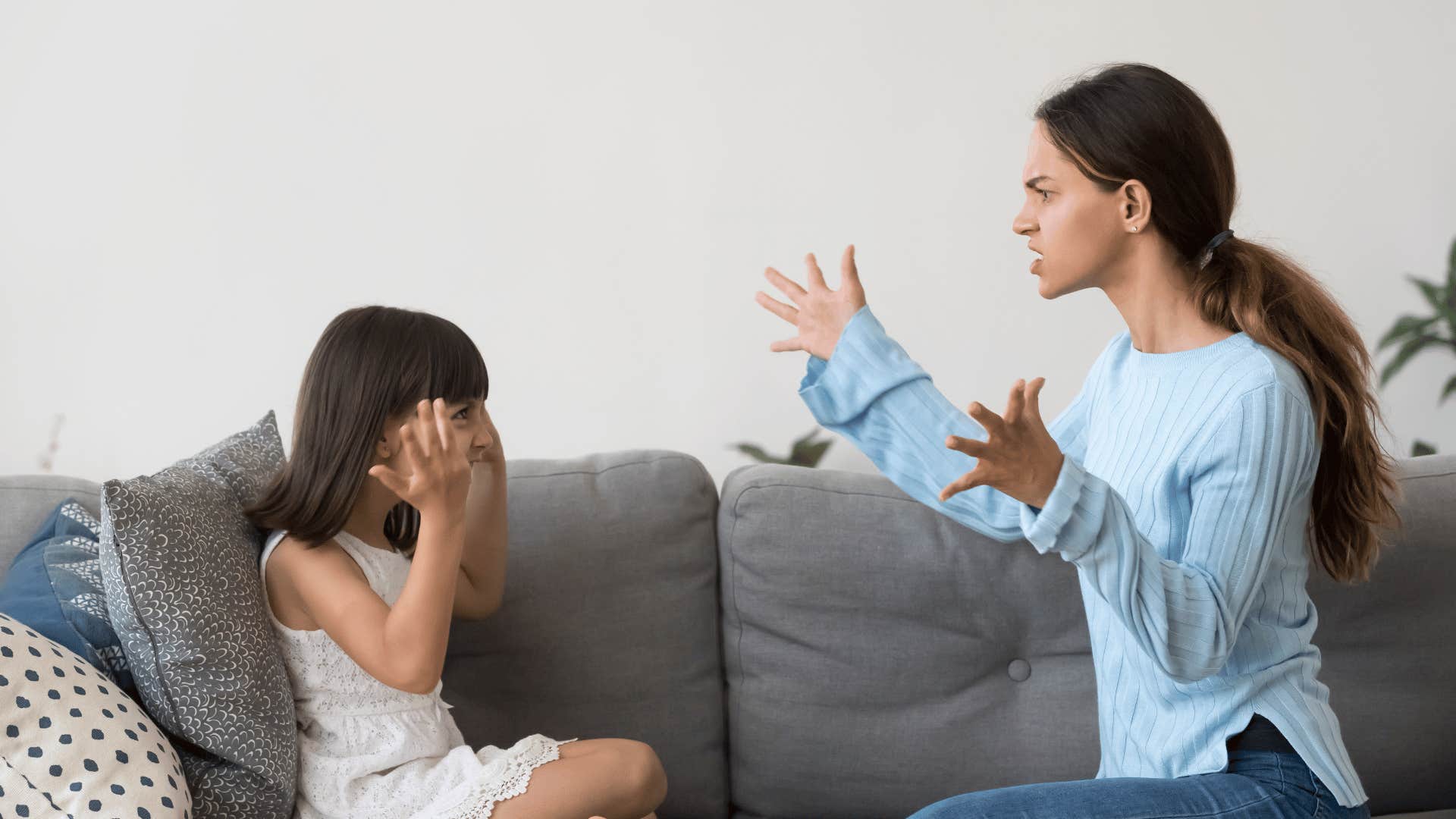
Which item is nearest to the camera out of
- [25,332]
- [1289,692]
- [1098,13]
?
[1289,692]

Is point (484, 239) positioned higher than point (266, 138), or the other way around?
point (266, 138)

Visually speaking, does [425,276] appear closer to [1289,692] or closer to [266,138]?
[266,138]

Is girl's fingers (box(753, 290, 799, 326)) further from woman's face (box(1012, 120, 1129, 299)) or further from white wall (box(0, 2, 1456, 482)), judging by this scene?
white wall (box(0, 2, 1456, 482))

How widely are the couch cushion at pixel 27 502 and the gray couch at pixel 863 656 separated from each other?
0.55 m

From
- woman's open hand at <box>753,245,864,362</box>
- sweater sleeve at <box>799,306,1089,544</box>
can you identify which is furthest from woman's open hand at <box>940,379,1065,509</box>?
woman's open hand at <box>753,245,864,362</box>

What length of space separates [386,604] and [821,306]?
0.60 m

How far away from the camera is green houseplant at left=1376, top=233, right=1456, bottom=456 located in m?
2.77

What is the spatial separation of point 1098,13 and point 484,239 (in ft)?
4.75

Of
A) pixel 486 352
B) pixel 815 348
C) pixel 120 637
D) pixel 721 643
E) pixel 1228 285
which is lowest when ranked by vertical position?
pixel 721 643

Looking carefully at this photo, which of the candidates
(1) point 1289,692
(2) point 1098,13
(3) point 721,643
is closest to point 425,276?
(3) point 721,643

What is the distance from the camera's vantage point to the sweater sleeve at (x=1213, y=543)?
41.1 inches

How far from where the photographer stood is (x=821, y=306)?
126 centimetres

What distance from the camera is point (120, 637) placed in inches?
48.3

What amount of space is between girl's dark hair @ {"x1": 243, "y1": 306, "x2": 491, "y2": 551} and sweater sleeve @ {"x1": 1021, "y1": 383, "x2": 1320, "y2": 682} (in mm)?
729
